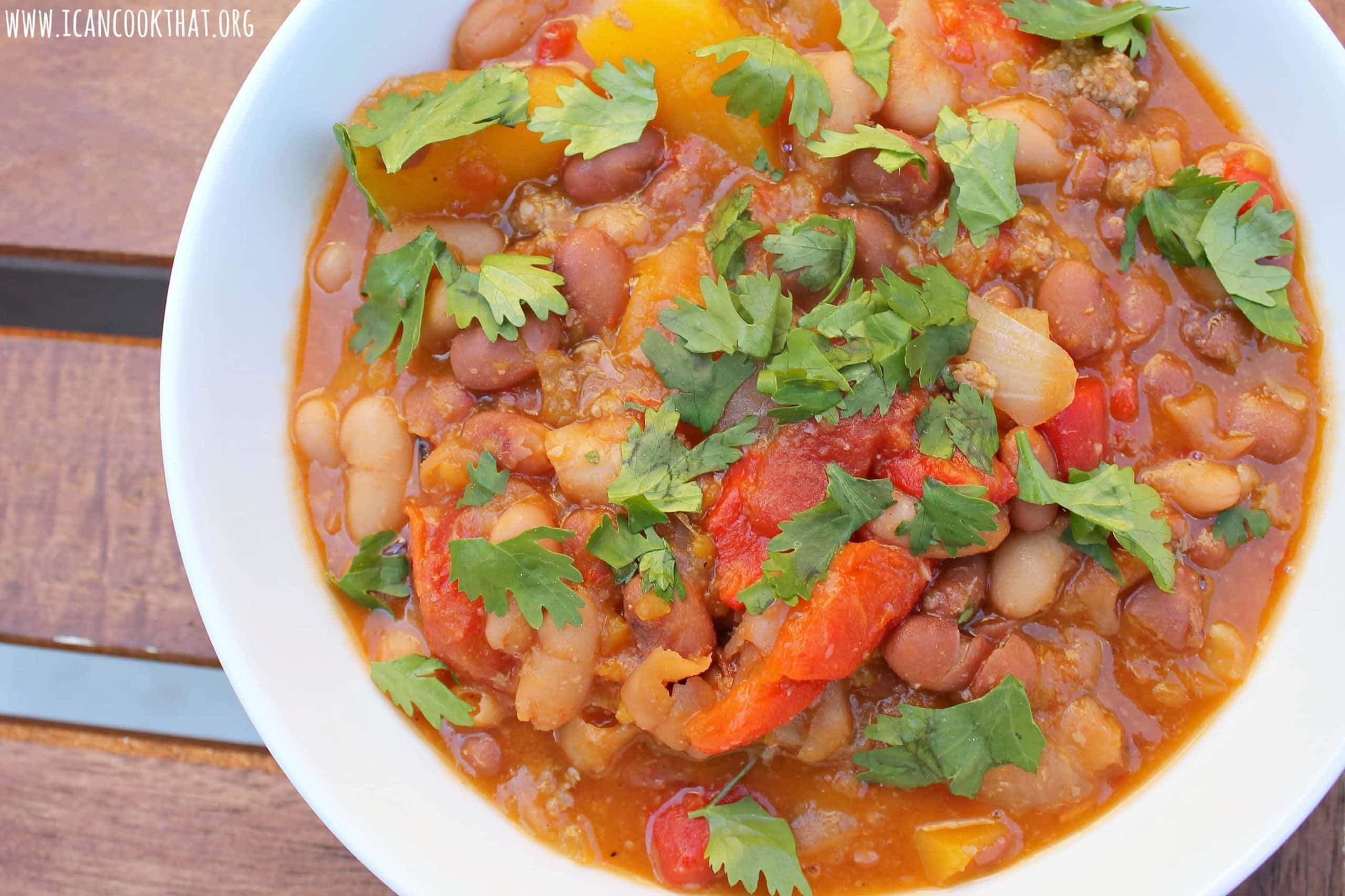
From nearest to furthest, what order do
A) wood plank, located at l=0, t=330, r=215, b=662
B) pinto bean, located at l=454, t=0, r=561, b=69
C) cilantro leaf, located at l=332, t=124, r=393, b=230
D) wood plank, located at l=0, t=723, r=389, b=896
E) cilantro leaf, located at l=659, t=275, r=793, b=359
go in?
cilantro leaf, located at l=659, t=275, r=793, b=359 < cilantro leaf, located at l=332, t=124, r=393, b=230 < pinto bean, located at l=454, t=0, r=561, b=69 < wood plank, located at l=0, t=723, r=389, b=896 < wood plank, located at l=0, t=330, r=215, b=662

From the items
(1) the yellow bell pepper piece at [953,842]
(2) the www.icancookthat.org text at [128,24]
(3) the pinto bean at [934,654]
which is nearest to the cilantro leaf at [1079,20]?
(3) the pinto bean at [934,654]

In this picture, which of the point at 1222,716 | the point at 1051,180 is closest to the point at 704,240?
the point at 1051,180

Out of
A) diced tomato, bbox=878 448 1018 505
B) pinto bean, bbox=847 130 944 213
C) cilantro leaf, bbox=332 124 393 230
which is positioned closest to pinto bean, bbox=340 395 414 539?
cilantro leaf, bbox=332 124 393 230

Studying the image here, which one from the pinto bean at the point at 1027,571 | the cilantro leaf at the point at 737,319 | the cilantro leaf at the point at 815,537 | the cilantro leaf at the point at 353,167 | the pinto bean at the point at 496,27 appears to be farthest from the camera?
the pinto bean at the point at 496,27

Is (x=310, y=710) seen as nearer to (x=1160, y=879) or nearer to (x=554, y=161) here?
(x=554, y=161)

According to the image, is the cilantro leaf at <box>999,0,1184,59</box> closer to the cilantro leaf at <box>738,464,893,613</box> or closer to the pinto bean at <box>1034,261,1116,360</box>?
the pinto bean at <box>1034,261,1116,360</box>

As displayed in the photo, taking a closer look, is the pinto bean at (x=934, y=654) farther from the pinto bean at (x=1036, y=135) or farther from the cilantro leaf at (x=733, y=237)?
the pinto bean at (x=1036, y=135)
